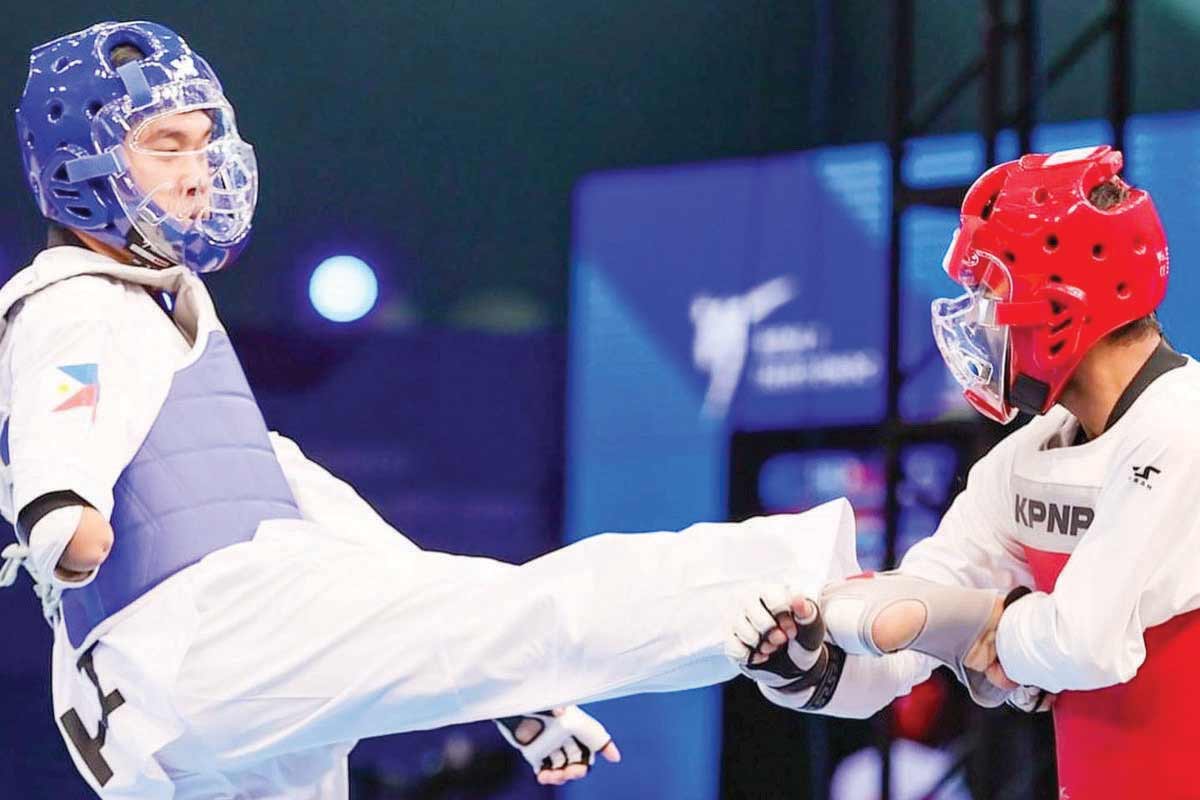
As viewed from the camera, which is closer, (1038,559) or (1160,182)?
(1038,559)

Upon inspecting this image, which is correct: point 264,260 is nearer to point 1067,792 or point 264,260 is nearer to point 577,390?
point 577,390

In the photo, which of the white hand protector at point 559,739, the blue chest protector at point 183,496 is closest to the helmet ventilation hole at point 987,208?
the white hand protector at point 559,739

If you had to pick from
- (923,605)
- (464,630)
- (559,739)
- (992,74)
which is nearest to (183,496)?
(464,630)

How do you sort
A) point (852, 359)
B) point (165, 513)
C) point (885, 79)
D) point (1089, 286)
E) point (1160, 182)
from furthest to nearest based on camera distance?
point (885, 79), point (852, 359), point (1160, 182), point (165, 513), point (1089, 286)

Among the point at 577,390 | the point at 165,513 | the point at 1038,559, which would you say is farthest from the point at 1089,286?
the point at 577,390

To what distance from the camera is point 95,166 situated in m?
3.11

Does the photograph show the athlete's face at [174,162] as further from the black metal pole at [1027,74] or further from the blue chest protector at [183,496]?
the black metal pole at [1027,74]

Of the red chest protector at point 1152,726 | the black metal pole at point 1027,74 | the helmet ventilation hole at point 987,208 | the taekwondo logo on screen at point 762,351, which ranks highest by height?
the helmet ventilation hole at point 987,208

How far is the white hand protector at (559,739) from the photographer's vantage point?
10.6ft

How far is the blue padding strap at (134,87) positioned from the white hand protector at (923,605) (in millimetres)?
1455

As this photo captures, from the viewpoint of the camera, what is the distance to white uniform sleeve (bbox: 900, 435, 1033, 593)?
2.93 m

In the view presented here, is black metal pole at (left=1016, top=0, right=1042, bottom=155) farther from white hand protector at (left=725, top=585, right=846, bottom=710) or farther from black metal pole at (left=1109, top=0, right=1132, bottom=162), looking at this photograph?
white hand protector at (left=725, top=585, right=846, bottom=710)

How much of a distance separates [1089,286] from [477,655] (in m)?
1.07

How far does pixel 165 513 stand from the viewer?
2895mm
